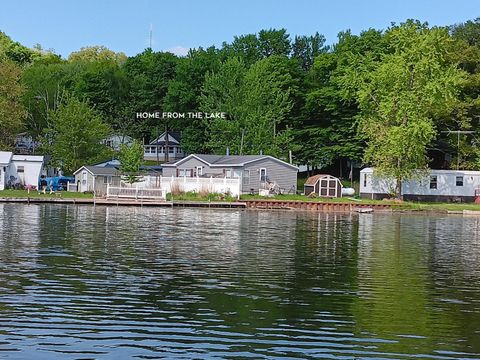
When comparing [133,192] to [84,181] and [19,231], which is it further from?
[19,231]

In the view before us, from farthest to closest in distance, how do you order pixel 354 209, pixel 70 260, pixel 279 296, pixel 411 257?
1. pixel 354 209
2. pixel 411 257
3. pixel 70 260
4. pixel 279 296

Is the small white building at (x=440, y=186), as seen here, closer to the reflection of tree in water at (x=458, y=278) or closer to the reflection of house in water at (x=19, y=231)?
the reflection of tree in water at (x=458, y=278)

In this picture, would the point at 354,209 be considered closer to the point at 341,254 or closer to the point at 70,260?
the point at 341,254

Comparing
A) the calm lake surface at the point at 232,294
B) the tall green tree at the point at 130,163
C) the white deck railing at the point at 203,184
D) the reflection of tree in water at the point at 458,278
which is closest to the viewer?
the calm lake surface at the point at 232,294

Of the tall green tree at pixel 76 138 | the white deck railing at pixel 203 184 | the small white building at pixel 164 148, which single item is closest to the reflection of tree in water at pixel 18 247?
the white deck railing at pixel 203 184

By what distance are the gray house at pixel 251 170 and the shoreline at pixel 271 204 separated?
270 inches

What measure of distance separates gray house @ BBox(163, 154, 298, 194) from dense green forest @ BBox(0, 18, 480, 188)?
7890mm

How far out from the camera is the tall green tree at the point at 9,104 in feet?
242

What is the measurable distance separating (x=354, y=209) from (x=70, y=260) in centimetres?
3752

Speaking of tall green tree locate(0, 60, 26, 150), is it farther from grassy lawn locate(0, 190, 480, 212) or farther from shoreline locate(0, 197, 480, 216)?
shoreline locate(0, 197, 480, 216)

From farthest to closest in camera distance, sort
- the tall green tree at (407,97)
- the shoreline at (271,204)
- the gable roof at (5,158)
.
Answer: the gable roof at (5,158) → the tall green tree at (407,97) → the shoreline at (271,204)

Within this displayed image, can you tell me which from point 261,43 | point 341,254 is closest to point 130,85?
point 261,43

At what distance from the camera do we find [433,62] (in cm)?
6438

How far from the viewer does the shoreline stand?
185ft
